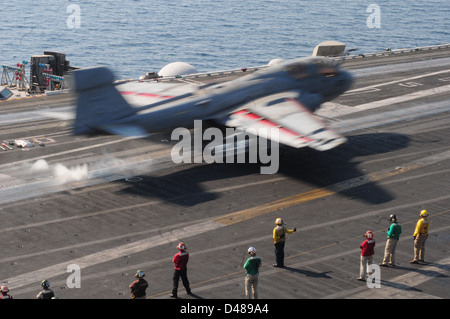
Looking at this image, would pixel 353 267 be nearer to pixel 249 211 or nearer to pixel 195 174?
pixel 249 211

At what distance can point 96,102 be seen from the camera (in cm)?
3325

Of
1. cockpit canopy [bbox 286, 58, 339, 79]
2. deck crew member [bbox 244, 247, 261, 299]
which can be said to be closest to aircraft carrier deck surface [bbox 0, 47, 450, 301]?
deck crew member [bbox 244, 247, 261, 299]

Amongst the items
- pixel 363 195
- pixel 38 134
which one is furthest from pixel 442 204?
pixel 38 134

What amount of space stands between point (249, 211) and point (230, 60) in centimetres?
7752

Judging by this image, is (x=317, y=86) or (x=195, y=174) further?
(x=317, y=86)

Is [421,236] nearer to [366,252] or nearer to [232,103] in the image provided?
[366,252]

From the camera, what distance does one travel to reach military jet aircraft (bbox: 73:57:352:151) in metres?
32.8

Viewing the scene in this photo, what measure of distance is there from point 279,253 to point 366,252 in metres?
3.23

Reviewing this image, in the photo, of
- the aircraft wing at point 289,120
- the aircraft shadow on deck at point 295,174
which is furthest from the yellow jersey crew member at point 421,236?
the aircraft wing at point 289,120

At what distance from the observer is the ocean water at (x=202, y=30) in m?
109

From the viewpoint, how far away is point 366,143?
4103 cm

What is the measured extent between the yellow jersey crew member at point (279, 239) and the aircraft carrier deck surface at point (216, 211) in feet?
1.40

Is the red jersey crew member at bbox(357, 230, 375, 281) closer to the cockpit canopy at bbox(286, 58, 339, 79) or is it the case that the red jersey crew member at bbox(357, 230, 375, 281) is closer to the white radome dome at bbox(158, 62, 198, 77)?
the cockpit canopy at bbox(286, 58, 339, 79)

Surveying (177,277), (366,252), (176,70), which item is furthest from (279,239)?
(176,70)
